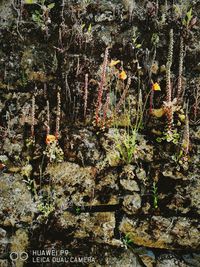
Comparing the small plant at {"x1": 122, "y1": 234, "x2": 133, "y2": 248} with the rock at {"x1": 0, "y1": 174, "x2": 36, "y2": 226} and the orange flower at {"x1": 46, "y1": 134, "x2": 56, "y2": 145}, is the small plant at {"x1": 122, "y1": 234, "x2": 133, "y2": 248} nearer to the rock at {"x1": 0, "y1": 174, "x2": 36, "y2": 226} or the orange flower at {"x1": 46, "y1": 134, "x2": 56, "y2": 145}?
the rock at {"x1": 0, "y1": 174, "x2": 36, "y2": 226}

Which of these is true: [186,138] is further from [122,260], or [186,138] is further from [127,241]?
[122,260]

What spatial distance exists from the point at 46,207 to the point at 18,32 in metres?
2.38

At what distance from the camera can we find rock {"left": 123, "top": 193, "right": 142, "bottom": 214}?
3035 mm

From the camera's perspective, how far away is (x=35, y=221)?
2969 millimetres

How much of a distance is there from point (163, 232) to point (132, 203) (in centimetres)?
39

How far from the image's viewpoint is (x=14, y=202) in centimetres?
→ 306

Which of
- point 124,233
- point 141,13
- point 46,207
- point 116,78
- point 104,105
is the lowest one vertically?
point 124,233

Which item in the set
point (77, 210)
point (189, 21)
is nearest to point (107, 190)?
point (77, 210)

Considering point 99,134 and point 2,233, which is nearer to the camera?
point 2,233

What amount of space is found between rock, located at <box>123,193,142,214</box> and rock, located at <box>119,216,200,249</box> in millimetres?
96

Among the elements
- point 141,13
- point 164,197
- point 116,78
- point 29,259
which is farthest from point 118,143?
point 141,13

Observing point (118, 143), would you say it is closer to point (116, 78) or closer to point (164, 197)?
point (164, 197)

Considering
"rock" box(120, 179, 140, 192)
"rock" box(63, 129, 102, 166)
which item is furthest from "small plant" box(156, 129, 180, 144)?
"rock" box(63, 129, 102, 166)

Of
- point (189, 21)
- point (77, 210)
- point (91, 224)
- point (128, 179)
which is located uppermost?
point (189, 21)
